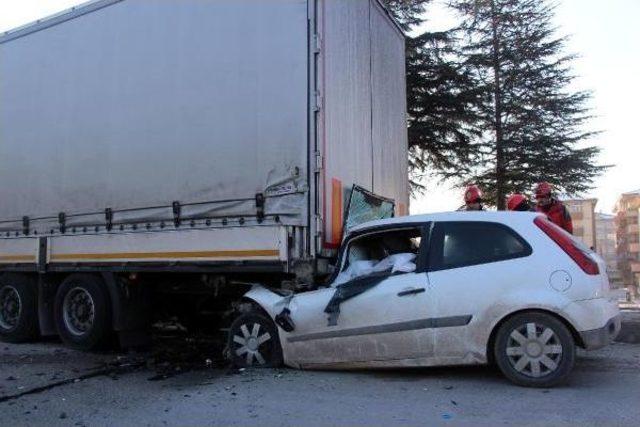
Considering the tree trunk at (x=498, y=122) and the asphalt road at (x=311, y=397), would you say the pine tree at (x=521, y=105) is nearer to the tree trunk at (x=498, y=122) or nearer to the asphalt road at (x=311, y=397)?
the tree trunk at (x=498, y=122)

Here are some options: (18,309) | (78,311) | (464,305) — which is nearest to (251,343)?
(464,305)

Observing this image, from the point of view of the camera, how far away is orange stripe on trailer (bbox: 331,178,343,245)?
20.6 feet

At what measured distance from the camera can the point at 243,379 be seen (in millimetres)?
5719

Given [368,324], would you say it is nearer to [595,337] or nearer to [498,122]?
[595,337]

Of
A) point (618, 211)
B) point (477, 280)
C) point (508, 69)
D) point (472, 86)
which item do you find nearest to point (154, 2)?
point (477, 280)

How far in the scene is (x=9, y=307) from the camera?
8898mm

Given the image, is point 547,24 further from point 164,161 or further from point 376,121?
point 164,161

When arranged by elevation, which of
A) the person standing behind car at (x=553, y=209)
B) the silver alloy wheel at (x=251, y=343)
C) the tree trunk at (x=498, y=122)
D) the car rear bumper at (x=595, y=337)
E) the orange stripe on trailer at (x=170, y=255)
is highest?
the tree trunk at (x=498, y=122)

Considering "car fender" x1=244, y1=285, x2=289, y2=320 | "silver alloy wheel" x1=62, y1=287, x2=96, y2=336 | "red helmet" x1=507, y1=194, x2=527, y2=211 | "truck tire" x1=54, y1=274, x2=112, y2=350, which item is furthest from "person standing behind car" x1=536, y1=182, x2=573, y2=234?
"silver alloy wheel" x1=62, y1=287, x2=96, y2=336

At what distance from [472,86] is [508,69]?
8.17ft

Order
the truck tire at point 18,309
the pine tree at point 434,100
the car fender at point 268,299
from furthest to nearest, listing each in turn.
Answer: the pine tree at point 434,100 → the truck tire at point 18,309 → the car fender at point 268,299

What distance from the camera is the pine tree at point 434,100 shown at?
17.0 metres

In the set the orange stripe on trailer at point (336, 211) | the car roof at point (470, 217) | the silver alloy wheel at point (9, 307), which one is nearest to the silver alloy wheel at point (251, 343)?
the orange stripe on trailer at point (336, 211)

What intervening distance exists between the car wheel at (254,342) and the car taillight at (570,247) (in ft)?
8.65
